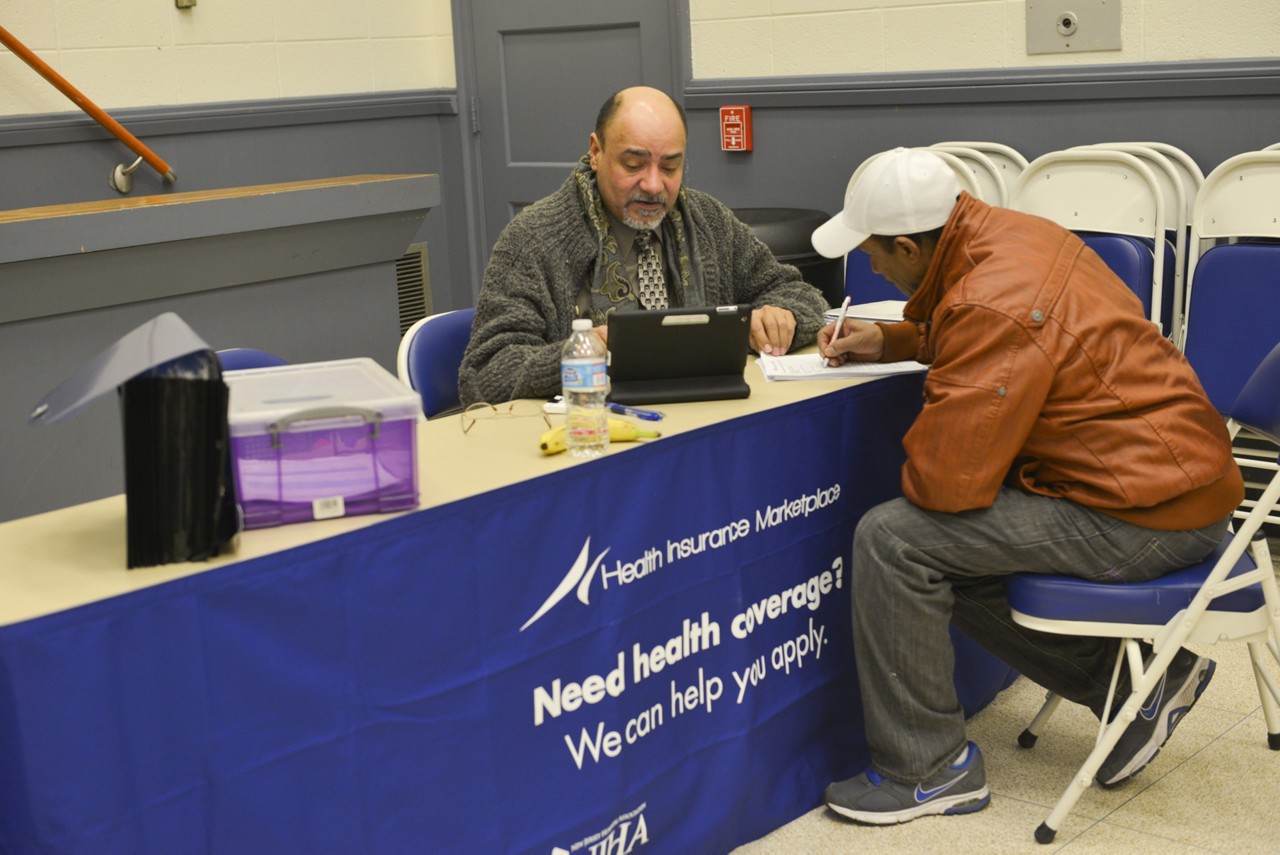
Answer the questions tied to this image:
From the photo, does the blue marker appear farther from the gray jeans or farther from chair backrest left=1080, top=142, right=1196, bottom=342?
chair backrest left=1080, top=142, right=1196, bottom=342

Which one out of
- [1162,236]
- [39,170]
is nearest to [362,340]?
[39,170]

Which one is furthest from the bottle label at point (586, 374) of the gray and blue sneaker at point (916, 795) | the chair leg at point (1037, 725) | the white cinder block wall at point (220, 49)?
the white cinder block wall at point (220, 49)

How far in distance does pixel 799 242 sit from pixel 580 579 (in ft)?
7.64

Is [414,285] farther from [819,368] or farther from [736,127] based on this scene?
[819,368]

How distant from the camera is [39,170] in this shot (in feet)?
14.0

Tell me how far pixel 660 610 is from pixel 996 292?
76 cm

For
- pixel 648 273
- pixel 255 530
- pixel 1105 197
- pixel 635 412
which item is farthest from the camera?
pixel 1105 197

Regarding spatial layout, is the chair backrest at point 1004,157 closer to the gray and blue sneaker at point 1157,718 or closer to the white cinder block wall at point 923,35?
the white cinder block wall at point 923,35

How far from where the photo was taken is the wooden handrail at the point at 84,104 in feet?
Answer: 13.5

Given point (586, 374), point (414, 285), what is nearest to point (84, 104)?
point (414, 285)

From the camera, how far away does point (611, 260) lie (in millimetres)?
2850

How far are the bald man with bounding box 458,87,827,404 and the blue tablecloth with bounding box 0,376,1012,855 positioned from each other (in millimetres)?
451

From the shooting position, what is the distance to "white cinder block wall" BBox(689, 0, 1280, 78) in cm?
374

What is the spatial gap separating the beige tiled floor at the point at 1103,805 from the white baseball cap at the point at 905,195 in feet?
3.54
